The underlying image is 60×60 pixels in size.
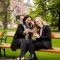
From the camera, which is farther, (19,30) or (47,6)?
(47,6)

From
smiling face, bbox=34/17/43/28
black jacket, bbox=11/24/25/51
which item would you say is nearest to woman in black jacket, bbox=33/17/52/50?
smiling face, bbox=34/17/43/28

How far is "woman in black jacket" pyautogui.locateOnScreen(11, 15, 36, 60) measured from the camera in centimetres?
819

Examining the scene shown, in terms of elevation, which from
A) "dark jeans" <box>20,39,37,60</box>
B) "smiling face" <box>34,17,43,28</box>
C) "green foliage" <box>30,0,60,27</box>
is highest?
"smiling face" <box>34,17,43,28</box>

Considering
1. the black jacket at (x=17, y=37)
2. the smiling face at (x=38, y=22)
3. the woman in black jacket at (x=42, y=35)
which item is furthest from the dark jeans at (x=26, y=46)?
the smiling face at (x=38, y=22)

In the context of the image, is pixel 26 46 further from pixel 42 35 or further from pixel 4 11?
pixel 4 11

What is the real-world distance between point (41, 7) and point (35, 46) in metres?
36.5

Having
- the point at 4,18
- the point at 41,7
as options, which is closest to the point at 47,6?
the point at 41,7

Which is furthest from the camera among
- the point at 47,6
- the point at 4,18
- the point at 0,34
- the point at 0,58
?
the point at 47,6

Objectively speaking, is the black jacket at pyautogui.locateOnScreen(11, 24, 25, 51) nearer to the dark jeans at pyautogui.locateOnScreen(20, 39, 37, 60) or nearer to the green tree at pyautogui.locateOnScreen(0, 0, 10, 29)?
the dark jeans at pyautogui.locateOnScreen(20, 39, 37, 60)

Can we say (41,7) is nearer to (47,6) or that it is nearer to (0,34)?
(47,6)

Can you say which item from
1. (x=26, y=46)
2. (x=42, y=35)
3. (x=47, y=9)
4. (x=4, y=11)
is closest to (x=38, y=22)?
(x=42, y=35)

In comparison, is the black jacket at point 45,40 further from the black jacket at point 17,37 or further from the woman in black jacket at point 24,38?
the black jacket at point 17,37

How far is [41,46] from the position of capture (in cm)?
843

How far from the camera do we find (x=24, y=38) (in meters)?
8.57
